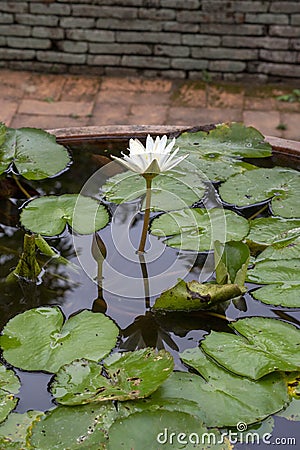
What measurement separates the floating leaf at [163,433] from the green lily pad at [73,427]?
3cm

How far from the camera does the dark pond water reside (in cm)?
112

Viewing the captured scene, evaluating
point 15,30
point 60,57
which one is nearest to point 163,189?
point 60,57

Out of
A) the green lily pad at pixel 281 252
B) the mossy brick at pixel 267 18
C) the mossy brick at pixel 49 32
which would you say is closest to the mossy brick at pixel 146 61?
the mossy brick at pixel 49 32

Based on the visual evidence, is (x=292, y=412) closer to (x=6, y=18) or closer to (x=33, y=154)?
(x=33, y=154)

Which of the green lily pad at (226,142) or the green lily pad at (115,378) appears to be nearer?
the green lily pad at (115,378)

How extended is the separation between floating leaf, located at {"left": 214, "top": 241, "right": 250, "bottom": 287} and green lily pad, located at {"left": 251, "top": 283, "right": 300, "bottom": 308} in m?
0.05

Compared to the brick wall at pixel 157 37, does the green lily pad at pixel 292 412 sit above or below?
below

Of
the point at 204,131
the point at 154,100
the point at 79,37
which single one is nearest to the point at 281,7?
the point at 154,100

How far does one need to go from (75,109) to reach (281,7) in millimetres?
1074

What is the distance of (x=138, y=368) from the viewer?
105 centimetres

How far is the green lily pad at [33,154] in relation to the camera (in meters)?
1.59

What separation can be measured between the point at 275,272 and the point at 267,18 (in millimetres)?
2203

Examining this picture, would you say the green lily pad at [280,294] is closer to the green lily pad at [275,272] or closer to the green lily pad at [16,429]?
the green lily pad at [275,272]

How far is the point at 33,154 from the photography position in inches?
64.4
